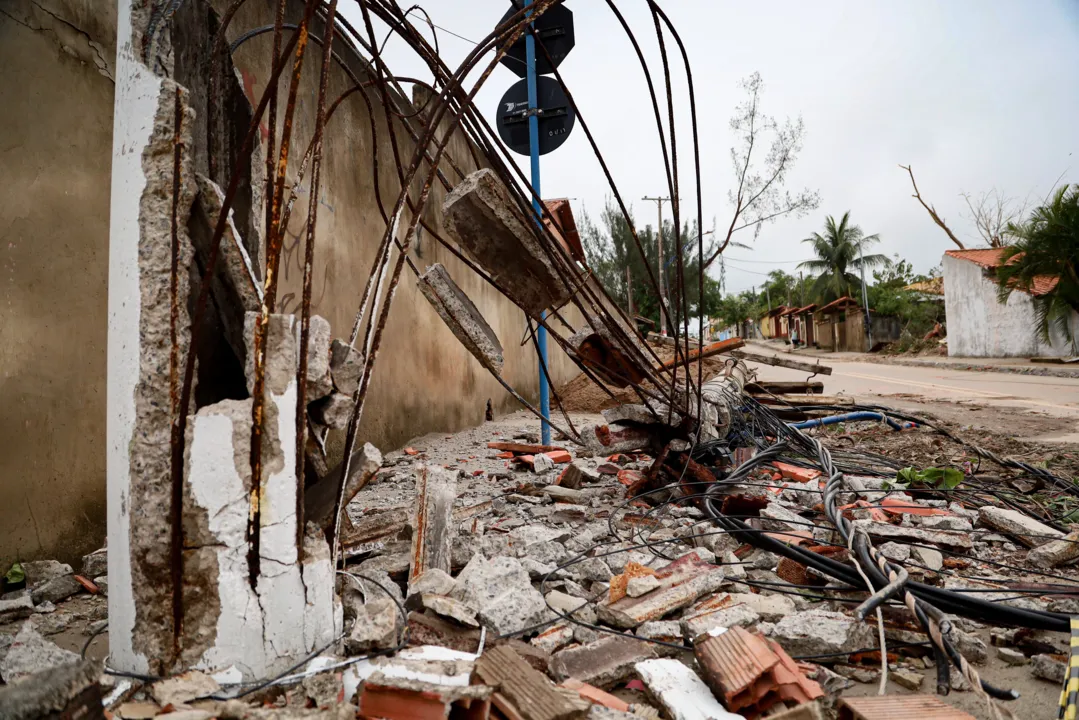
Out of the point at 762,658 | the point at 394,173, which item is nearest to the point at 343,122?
the point at 394,173

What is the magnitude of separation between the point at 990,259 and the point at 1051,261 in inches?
241

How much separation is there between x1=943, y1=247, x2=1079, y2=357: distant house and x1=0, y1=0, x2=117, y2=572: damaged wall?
74.8 feet

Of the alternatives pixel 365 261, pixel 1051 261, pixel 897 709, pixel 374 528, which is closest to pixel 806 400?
pixel 365 261

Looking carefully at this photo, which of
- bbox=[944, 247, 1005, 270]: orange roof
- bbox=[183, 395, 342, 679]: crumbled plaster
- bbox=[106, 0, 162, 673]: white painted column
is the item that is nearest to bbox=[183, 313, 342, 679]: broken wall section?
bbox=[183, 395, 342, 679]: crumbled plaster

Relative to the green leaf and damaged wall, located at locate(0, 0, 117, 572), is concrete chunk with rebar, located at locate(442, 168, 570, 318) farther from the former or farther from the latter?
the green leaf

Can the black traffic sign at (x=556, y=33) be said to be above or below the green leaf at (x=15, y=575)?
above

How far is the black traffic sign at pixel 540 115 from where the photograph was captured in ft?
20.2

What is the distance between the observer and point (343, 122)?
4.96 metres

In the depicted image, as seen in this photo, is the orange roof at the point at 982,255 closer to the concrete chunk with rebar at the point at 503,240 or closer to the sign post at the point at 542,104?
the sign post at the point at 542,104

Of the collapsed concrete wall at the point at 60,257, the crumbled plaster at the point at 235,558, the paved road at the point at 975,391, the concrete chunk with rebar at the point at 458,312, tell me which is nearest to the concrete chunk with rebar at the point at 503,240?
the concrete chunk with rebar at the point at 458,312

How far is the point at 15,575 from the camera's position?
7.29 feet

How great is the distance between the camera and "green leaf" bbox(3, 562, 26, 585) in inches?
87.0

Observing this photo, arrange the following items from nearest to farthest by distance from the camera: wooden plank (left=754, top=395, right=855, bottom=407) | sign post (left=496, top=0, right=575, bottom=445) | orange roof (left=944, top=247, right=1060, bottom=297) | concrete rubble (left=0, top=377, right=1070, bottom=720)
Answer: concrete rubble (left=0, top=377, right=1070, bottom=720)
sign post (left=496, top=0, right=575, bottom=445)
wooden plank (left=754, top=395, right=855, bottom=407)
orange roof (left=944, top=247, right=1060, bottom=297)

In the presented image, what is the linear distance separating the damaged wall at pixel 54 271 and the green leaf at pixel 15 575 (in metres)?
0.04
